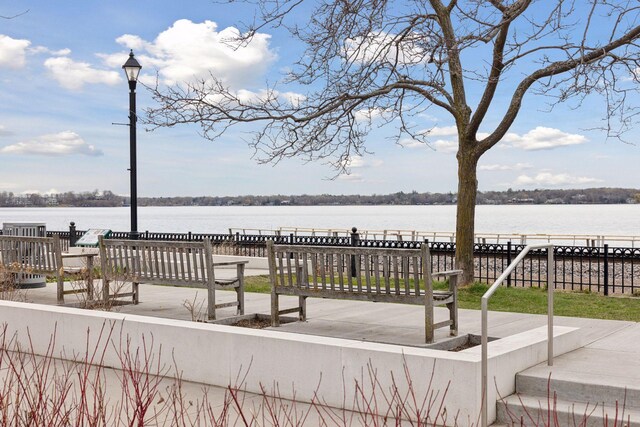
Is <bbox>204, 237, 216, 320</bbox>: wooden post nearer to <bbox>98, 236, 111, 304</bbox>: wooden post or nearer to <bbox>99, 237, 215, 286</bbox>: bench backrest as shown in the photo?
<bbox>99, 237, 215, 286</bbox>: bench backrest

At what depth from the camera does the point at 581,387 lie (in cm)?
593

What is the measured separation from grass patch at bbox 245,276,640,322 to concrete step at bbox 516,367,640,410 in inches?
198

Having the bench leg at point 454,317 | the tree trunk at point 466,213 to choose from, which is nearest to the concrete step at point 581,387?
the bench leg at point 454,317

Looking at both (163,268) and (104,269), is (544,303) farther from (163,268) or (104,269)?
(104,269)

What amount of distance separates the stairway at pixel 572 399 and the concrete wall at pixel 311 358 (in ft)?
0.44

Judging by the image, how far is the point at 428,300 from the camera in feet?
24.1

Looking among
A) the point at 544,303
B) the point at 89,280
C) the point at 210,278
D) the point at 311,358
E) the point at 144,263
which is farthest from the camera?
the point at 544,303

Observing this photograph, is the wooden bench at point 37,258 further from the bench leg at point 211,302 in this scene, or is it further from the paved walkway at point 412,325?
the bench leg at point 211,302

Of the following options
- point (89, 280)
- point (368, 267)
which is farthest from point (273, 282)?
point (89, 280)

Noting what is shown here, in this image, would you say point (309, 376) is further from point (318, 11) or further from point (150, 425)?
point (318, 11)

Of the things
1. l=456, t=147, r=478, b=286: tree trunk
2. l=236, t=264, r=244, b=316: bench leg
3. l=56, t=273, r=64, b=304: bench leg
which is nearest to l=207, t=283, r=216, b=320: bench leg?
l=236, t=264, r=244, b=316: bench leg

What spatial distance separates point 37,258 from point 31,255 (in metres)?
0.13

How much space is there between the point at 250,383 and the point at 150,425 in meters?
1.46

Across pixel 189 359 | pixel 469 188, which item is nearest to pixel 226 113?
pixel 469 188
